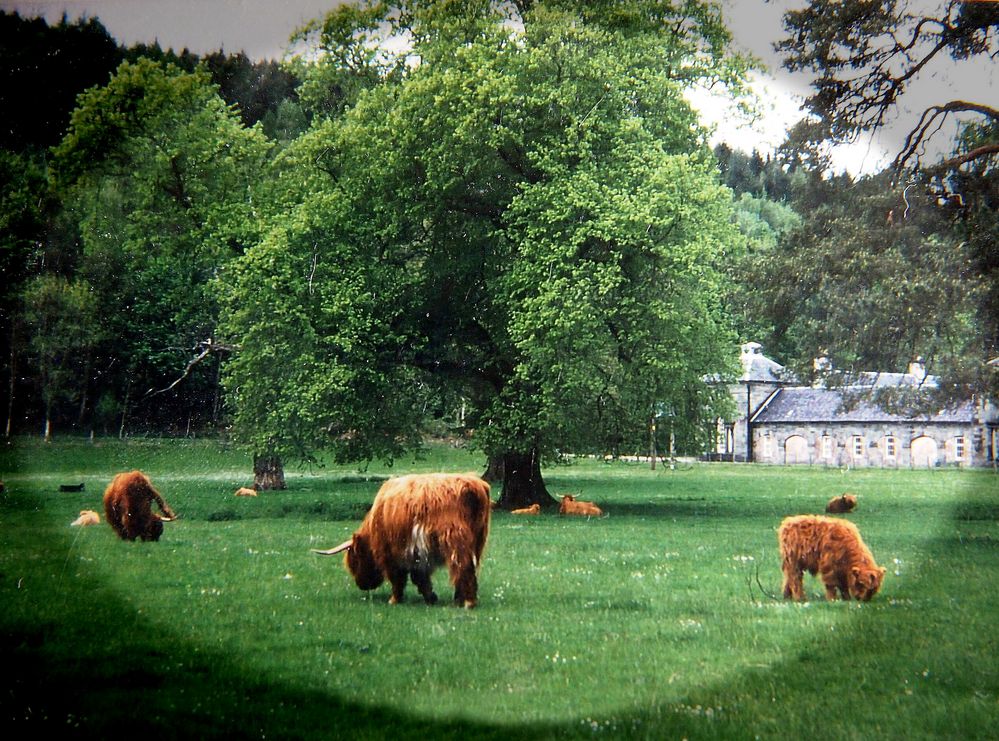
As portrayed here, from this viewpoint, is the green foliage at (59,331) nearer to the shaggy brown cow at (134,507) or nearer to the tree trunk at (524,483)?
the shaggy brown cow at (134,507)

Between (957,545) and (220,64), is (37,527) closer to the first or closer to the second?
(220,64)

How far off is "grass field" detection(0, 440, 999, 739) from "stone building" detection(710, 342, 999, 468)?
265 millimetres

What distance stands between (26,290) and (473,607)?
334 centimetres

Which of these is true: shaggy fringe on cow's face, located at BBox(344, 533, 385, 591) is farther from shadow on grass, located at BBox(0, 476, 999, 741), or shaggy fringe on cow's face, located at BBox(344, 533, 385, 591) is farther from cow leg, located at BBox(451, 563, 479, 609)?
shadow on grass, located at BBox(0, 476, 999, 741)

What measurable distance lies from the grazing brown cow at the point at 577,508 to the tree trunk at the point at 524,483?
18 centimetres

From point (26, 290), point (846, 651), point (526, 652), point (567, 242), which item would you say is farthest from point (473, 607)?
point (567, 242)

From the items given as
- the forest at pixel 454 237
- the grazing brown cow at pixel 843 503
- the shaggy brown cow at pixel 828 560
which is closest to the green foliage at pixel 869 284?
the forest at pixel 454 237

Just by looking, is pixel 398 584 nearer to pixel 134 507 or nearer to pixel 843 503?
pixel 134 507

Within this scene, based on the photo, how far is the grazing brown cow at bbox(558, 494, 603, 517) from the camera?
31.6 ft

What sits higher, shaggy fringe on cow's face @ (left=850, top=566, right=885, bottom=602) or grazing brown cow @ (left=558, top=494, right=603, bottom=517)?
grazing brown cow @ (left=558, top=494, right=603, bottom=517)

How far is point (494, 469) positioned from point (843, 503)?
11.2 feet

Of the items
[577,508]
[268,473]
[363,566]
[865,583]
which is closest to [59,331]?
[363,566]

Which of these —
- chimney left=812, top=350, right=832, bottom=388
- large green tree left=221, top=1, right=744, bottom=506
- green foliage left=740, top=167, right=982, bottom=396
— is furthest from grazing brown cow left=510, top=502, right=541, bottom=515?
chimney left=812, top=350, right=832, bottom=388

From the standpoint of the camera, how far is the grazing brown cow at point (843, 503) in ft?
28.2
